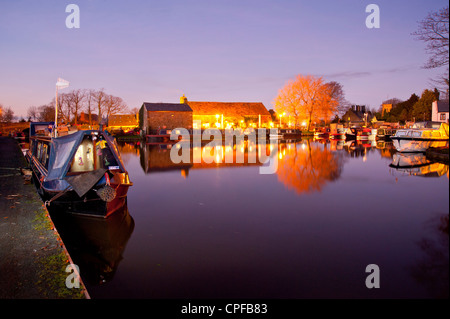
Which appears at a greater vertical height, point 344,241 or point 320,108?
point 320,108

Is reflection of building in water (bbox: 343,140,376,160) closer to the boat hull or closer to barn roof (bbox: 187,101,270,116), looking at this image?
the boat hull

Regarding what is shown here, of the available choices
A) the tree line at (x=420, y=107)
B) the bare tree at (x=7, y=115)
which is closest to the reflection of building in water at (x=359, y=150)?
the tree line at (x=420, y=107)

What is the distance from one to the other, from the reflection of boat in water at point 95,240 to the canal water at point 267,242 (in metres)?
0.03

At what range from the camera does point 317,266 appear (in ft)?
20.3

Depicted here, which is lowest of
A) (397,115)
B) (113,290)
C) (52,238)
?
(113,290)

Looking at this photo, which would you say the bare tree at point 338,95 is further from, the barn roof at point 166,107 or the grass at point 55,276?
the grass at point 55,276

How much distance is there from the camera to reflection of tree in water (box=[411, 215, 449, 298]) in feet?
17.5

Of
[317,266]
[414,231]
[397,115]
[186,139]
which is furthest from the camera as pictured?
[397,115]

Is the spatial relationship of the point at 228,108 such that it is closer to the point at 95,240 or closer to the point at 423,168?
the point at 423,168

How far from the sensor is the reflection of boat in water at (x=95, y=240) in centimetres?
630

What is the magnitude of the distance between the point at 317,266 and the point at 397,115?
265 ft

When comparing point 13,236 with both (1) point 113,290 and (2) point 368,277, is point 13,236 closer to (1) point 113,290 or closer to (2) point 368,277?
(1) point 113,290

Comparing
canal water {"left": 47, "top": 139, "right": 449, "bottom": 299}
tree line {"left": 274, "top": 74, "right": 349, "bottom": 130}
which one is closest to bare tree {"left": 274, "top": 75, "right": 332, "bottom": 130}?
tree line {"left": 274, "top": 74, "right": 349, "bottom": 130}

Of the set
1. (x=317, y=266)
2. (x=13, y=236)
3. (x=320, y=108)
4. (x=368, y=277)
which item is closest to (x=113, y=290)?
(x=13, y=236)
